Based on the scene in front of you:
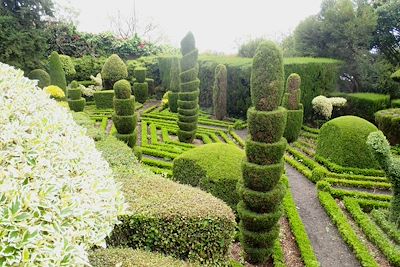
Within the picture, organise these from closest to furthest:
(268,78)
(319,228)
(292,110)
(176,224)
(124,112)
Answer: (176,224)
(268,78)
(319,228)
(124,112)
(292,110)

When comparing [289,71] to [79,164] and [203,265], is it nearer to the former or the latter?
[203,265]

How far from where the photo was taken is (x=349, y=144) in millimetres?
14312

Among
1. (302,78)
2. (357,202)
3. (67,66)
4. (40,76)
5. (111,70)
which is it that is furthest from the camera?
(67,66)

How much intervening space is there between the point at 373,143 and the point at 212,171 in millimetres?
4489

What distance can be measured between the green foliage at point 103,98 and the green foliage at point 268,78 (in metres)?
19.2

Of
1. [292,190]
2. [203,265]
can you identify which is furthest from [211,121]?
[203,265]

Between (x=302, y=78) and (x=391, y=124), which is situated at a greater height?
(x=302, y=78)

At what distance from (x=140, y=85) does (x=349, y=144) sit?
58.3 ft

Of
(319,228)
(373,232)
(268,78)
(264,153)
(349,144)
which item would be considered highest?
(268,78)

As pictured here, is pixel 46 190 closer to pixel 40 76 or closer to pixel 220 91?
pixel 220 91

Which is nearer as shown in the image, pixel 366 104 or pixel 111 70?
pixel 366 104

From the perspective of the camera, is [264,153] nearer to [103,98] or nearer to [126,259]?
[126,259]

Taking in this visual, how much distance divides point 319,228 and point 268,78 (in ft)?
16.1

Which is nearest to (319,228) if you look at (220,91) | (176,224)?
(176,224)
